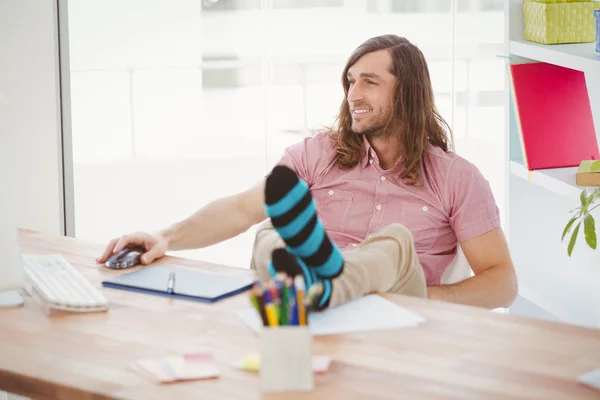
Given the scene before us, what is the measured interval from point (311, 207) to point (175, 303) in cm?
40

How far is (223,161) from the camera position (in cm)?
428

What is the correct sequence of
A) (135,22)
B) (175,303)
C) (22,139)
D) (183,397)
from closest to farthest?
(183,397) < (175,303) < (22,139) < (135,22)

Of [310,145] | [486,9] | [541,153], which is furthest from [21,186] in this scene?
[486,9]

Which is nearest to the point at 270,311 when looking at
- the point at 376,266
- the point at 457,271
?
the point at 376,266

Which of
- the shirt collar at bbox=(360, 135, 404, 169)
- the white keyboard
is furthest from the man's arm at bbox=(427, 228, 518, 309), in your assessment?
the white keyboard

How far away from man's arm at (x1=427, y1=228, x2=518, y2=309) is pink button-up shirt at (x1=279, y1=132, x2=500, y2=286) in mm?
30

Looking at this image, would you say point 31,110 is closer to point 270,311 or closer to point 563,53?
point 563,53

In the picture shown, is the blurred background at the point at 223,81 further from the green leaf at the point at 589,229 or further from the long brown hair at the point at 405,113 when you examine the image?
the green leaf at the point at 589,229

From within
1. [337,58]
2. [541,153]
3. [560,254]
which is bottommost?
[560,254]

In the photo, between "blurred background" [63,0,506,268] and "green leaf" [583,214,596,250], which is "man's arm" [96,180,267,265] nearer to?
"green leaf" [583,214,596,250]

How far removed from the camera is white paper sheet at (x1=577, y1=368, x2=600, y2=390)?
1.38m

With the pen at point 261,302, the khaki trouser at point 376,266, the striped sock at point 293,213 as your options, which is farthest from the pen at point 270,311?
the khaki trouser at point 376,266

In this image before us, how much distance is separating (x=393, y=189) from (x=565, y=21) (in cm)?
75

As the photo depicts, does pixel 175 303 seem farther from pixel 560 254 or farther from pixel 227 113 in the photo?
pixel 227 113
